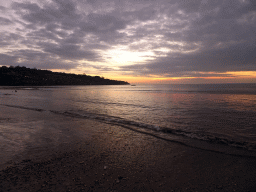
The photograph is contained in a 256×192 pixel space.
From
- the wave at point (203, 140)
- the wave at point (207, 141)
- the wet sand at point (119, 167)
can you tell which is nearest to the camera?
the wet sand at point (119, 167)

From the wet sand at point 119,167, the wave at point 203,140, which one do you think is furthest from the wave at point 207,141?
the wet sand at point 119,167

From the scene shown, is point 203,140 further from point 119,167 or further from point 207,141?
point 119,167

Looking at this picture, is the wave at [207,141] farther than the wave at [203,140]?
No

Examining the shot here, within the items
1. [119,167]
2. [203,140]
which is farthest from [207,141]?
[119,167]

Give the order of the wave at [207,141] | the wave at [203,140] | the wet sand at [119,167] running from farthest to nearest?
1. the wave at [203,140]
2. the wave at [207,141]
3. the wet sand at [119,167]

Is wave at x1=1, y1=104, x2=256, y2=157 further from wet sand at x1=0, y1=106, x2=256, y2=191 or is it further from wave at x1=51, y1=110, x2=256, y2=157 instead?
wet sand at x1=0, y1=106, x2=256, y2=191

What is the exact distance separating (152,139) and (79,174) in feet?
16.1

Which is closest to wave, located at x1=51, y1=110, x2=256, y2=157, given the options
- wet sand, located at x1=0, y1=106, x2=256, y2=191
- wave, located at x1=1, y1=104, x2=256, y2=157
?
wave, located at x1=1, y1=104, x2=256, y2=157

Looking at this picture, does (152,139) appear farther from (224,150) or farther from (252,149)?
(252,149)

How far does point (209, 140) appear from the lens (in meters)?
8.55

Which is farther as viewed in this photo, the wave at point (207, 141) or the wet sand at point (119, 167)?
the wave at point (207, 141)

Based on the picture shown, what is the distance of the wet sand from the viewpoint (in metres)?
4.31

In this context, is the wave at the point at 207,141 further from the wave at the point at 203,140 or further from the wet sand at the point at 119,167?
the wet sand at the point at 119,167

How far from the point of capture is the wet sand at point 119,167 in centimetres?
431
